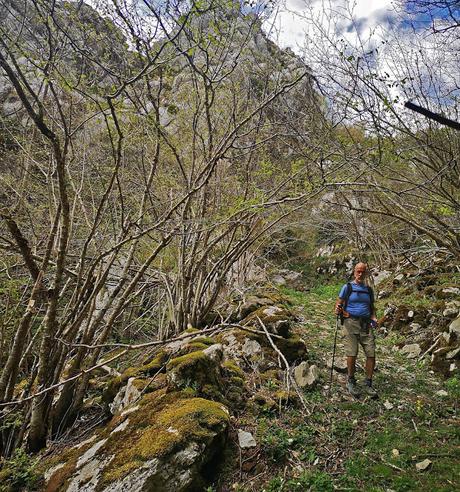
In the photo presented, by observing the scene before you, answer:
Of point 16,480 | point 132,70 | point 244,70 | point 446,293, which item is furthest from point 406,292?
point 16,480

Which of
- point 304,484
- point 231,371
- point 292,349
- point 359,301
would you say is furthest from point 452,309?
point 304,484

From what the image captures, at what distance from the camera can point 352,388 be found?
168 inches

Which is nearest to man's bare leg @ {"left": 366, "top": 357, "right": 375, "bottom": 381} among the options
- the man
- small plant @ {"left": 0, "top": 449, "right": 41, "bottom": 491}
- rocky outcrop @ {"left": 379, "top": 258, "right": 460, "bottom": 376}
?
the man

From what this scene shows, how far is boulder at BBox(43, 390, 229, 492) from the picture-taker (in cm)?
250

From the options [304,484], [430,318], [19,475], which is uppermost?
[430,318]

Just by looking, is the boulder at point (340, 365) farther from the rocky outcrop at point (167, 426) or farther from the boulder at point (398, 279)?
the boulder at point (398, 279)

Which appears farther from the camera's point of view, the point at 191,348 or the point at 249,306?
the point at 249,306

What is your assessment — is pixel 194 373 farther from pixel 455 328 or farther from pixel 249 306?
pixel 455 328

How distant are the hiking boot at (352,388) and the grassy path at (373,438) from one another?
104 millimetres

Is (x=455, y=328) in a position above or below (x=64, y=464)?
above

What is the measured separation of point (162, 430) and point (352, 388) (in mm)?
2537

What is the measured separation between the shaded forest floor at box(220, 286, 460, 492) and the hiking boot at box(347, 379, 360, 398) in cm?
9

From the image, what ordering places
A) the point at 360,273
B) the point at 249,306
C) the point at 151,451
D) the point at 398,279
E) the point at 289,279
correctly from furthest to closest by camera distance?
the point at 289,279 < the point at 398,279 < the point at 249,306 < the point at 360,273 < the point at 151,451

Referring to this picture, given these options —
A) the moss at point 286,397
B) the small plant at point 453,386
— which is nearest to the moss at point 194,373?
the moss at point 286,397
